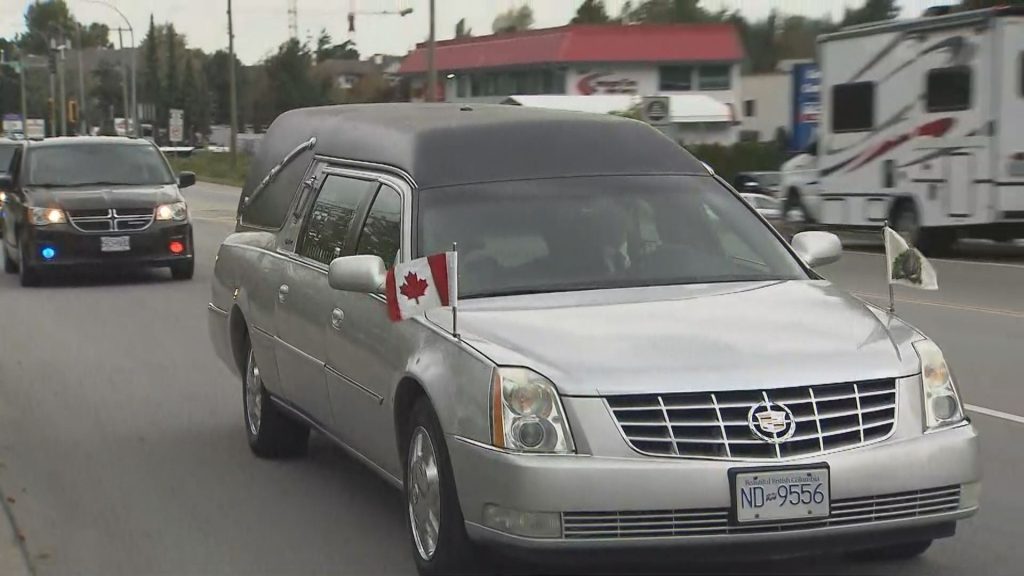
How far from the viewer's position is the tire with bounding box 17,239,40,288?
19750 mm

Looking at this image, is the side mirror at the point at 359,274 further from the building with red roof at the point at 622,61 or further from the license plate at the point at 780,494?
the building with red roof at the point at 622,61

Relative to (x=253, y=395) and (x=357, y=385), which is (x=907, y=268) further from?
(x=253, y=395)

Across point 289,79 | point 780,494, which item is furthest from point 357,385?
point 289,79

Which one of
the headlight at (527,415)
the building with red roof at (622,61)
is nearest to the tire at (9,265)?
the headlight at (527,415)

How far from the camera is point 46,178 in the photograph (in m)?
20.4

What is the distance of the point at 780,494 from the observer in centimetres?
530

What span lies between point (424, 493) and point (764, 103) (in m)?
88.8

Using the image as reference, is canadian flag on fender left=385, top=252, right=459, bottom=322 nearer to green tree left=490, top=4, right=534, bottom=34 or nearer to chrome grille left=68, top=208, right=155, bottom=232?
chrome grille left=68, top=208, right=155, bottom=232

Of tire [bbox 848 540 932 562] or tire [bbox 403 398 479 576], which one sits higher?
tire [bbox 403 398 479 576]

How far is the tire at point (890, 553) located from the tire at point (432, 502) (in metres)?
1.46

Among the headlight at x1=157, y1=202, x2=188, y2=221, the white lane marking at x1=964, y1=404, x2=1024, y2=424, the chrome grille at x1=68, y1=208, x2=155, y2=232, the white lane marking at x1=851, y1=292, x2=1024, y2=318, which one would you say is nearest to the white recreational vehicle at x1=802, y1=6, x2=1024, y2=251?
the white lane marking at x1=851, y1=292, x2=1024, y2=318

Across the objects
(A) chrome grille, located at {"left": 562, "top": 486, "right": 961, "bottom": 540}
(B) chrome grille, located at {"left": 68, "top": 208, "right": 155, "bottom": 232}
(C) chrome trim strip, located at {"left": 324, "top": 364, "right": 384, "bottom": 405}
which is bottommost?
(B) chrome grille, located at {"left": 68, "top": 208, "right": 155, "bottom": 232}

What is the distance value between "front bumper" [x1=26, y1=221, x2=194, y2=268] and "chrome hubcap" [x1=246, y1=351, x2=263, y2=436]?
11.0 m

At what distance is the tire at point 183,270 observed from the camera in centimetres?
2022
